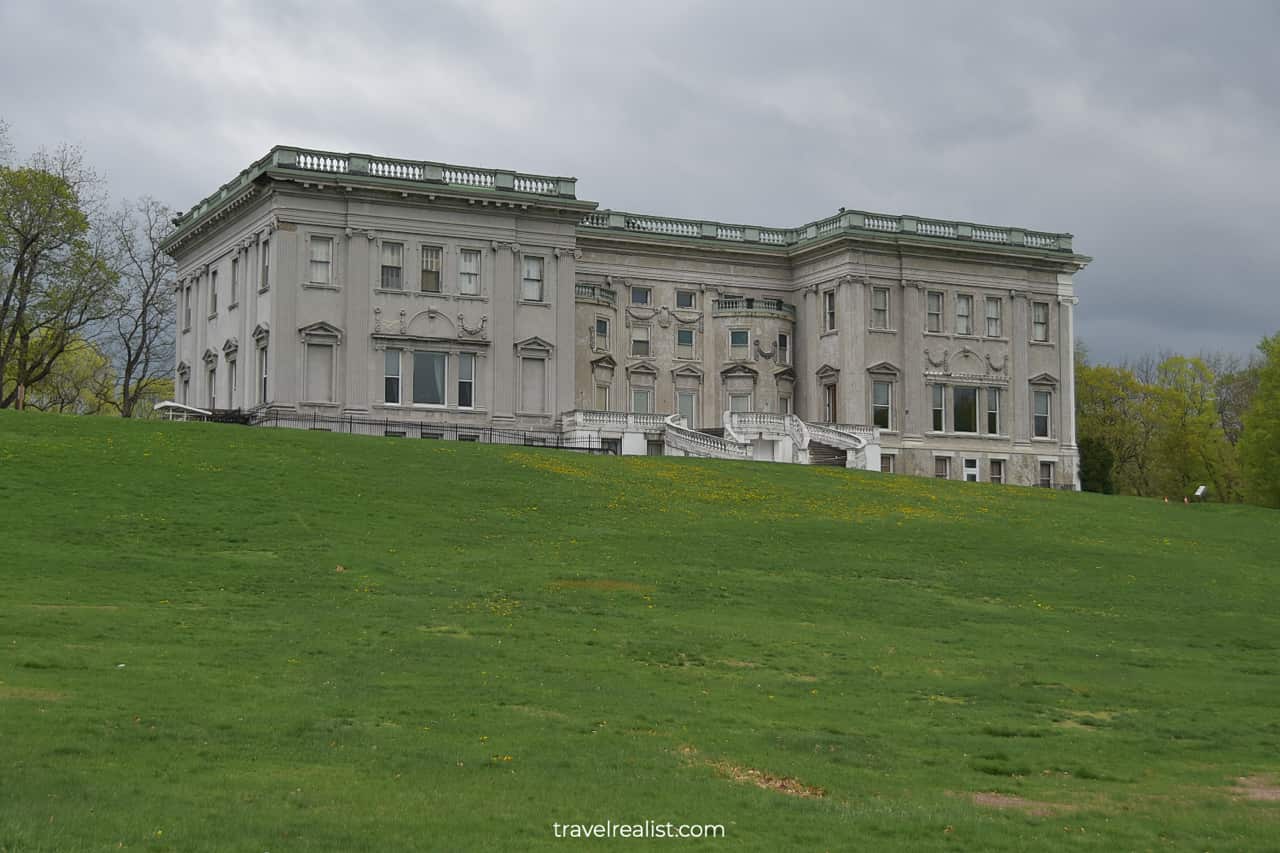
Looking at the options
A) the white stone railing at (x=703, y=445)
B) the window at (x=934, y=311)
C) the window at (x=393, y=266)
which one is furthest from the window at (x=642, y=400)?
the window at (x=934, y=311)

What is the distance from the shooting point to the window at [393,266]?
219 feet

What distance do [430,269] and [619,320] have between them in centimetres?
1210

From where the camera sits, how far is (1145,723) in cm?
2188

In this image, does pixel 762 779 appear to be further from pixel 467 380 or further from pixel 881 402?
pixel 881 402

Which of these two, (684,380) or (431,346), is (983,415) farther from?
(431,346)

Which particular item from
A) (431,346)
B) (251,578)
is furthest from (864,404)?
(251,578)

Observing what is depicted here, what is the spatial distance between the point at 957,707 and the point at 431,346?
4754 centimetres

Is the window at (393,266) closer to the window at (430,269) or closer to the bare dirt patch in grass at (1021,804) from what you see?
the window at (430,269)

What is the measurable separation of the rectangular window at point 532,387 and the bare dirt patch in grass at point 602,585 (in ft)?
124

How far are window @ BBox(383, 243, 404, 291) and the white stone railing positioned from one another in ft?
45.5

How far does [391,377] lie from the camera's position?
218 feet

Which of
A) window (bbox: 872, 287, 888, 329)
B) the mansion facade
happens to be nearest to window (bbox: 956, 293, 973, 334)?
the mansion facade

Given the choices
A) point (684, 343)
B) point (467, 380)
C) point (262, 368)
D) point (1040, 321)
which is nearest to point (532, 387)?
point (467, 380)

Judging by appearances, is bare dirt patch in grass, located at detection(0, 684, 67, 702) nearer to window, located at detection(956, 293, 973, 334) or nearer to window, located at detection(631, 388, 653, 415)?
window, located at detection(631, 388, 653, 415)
